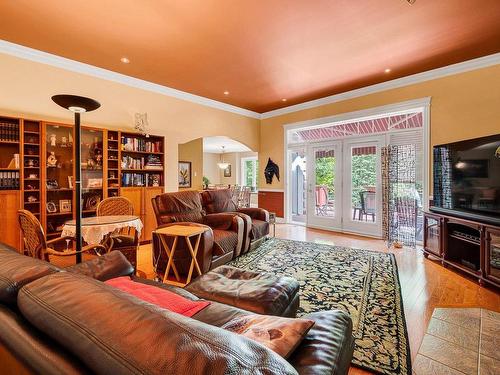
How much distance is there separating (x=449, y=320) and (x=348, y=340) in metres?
1.81

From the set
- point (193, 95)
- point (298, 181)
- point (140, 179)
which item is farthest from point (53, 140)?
point (298, 181)

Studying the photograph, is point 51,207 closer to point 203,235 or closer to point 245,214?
point 203,235

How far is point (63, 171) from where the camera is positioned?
386 centimetres

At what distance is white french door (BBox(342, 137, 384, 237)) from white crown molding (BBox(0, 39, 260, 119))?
310 centimetres

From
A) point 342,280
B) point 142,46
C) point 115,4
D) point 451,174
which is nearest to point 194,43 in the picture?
point 142,46

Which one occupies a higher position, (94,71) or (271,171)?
(94,71)

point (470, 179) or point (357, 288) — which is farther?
point (470, 179)

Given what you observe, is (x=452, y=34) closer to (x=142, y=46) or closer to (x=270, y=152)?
(x=142, y=46)

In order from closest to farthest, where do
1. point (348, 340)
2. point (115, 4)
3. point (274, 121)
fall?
1. point (348, 340)
2. point (115, 4)
3. point (274, 121)

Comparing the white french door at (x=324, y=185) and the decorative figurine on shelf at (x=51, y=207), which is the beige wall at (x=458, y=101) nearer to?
the white french door at (x=324, y=185)

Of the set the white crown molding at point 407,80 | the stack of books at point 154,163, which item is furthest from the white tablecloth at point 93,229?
the white crown molding at point 407,80

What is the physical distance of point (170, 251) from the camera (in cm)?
300

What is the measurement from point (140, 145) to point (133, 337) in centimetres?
456

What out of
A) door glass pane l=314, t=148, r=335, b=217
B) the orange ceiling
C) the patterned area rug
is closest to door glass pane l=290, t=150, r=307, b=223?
door glass pane l=314, t=148, r=335, b=217
